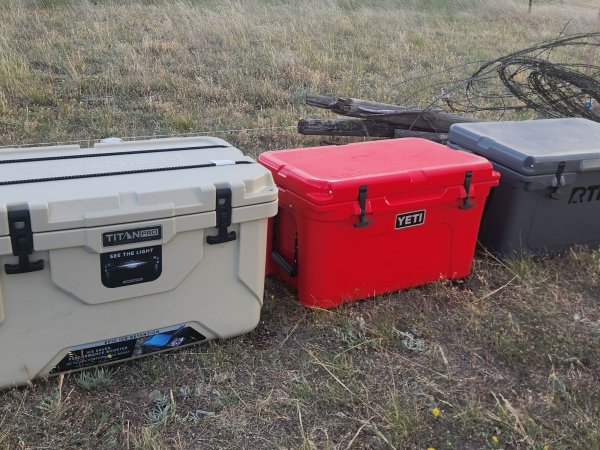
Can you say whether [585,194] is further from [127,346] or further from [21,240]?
[21,240]

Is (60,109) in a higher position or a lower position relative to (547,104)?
lower

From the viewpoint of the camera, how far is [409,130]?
17.9ft

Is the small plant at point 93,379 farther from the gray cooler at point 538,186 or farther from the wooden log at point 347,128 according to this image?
the wooden log at point 347,128

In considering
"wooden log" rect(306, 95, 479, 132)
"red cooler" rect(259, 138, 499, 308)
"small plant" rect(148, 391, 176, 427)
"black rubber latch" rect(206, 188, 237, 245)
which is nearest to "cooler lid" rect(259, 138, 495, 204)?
"red cooler" rect(259, 138, 499, 308)

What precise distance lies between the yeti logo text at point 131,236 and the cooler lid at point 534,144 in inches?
79.3

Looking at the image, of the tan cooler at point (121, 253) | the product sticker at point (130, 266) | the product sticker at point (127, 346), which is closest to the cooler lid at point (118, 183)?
the tan cooler at point (121, 253)

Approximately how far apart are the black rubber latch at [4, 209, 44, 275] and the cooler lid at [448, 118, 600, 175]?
8.07 ft

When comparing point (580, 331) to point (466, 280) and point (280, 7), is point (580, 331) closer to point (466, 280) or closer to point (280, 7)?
point (466, 280)

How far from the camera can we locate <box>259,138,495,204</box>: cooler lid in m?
2.90

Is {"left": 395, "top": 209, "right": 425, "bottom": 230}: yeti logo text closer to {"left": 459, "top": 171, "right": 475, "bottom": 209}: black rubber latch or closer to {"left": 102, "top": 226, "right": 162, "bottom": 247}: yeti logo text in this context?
{"left": 459, "top": 171, "right": 475, "bottom": 209}: black rubber latch

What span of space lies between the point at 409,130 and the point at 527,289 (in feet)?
7.80

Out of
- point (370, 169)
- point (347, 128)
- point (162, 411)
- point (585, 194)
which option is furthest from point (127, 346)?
point (347, 128)

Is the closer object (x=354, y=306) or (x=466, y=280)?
(x=354, y=306)

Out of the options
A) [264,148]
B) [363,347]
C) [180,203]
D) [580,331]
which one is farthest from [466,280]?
[264,148]
